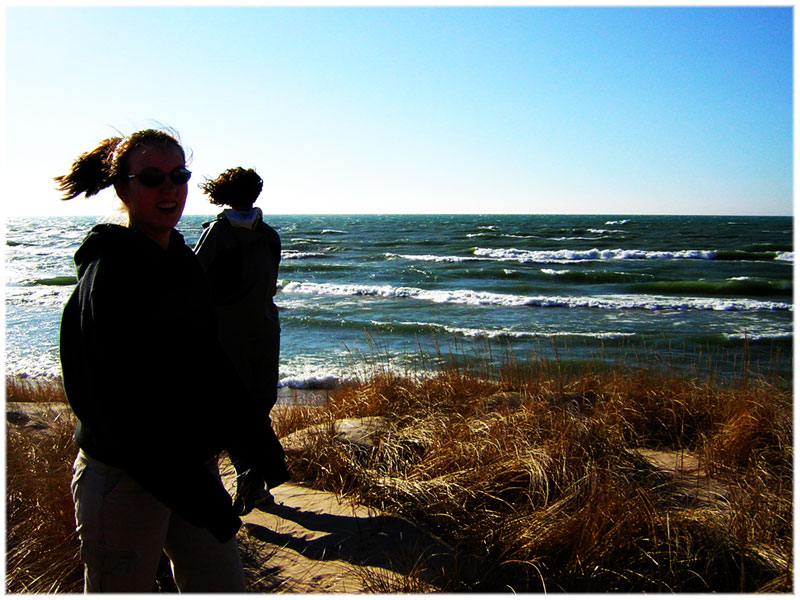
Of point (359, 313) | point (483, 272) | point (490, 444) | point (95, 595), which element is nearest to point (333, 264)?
point (483, 272)

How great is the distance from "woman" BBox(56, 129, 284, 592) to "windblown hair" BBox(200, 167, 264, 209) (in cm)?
166

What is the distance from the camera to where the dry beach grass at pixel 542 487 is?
266 cm

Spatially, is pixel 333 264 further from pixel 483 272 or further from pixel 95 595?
pixel 95 595

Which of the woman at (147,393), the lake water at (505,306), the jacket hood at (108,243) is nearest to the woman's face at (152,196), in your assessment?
the woman at (147,393)

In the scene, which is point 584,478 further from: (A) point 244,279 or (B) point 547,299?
(B) point 547,299

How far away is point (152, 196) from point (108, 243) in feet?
0.80

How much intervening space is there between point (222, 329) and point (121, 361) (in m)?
1.99

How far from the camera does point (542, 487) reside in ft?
10.5

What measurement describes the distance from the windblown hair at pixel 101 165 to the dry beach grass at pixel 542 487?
1778 millimetres

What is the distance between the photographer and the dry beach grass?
2658 millimetres

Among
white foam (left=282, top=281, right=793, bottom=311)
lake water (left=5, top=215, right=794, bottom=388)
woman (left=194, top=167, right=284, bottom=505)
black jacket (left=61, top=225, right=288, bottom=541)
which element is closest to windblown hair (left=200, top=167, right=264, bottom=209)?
woman (left=194, top=167, right=284, bottom=505)

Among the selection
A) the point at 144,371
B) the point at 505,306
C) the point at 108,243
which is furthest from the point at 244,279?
the point at 505,306

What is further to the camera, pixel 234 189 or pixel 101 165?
pixel 234 189

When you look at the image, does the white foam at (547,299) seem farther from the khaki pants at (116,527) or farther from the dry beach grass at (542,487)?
the khaki pants at (116,527)
